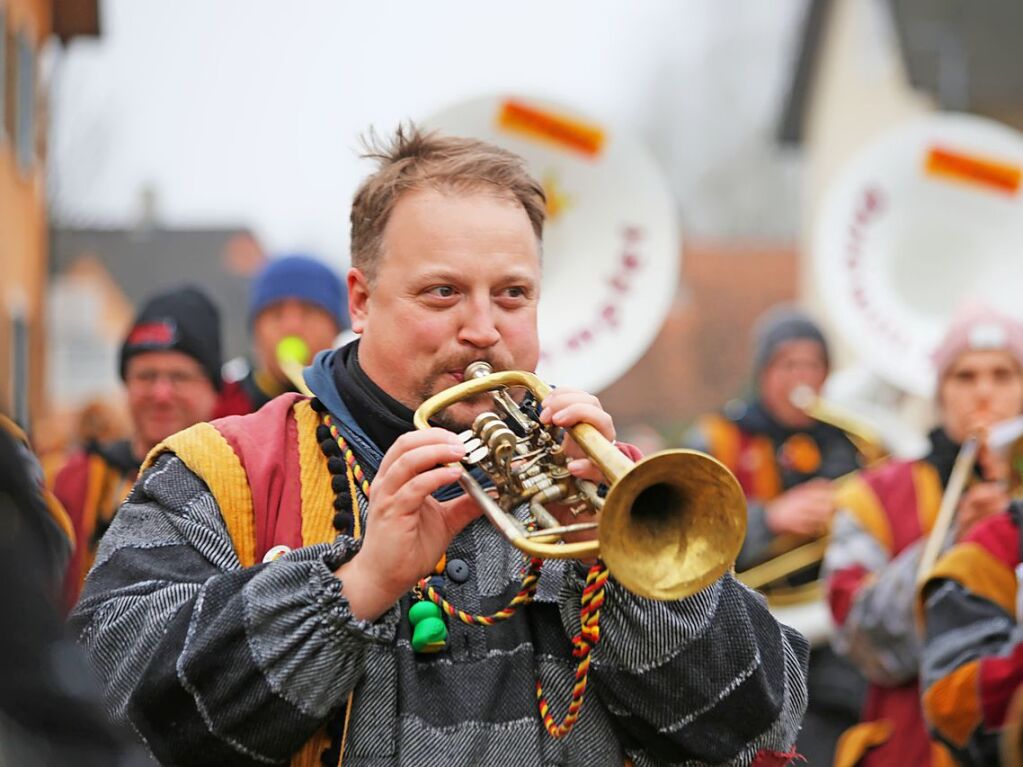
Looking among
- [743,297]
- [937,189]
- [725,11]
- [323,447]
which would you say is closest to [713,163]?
[725,11]

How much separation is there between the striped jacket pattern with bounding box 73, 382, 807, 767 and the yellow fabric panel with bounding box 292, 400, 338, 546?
0.06 ft

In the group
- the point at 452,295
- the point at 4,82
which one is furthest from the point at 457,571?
the point at 4,82

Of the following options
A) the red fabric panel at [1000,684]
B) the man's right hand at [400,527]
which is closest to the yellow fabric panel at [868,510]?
the red fabric panel at [1000,684]

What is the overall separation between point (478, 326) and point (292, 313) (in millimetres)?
3267

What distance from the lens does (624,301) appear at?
5.43m

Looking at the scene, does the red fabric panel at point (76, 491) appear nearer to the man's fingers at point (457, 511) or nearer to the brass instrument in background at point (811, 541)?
the brass instrument in background at point (811, 541)

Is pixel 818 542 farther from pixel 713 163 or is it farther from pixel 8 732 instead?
pixel 713 163

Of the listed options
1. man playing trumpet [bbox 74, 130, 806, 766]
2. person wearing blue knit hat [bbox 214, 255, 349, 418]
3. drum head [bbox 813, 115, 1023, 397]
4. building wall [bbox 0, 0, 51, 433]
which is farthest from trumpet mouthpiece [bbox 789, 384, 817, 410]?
building wall [bbox 0, 0, 51, 433]

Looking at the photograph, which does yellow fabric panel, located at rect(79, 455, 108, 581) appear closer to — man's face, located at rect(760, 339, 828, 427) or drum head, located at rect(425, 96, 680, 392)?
drum head, located at rect(425, 96, 680, 392)

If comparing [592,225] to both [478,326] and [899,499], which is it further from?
[478,326]

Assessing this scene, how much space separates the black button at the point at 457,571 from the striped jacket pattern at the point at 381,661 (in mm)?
11

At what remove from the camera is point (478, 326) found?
2.65 m

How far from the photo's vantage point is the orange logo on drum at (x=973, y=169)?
23.2 ft

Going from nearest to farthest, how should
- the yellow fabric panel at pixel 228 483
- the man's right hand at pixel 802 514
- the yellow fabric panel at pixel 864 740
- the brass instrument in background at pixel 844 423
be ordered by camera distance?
the yellow fabric panel at pixel 228 483, the yellow fabric panel at pixel 864 740, the man's right hand at pixel 802 514, the brass instrument in background at pixel 844 423
